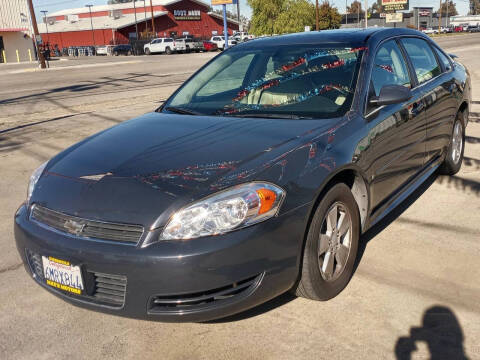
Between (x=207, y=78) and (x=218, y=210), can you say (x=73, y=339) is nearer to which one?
(x=218, y=210)

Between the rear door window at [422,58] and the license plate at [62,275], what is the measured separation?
10.5 ft

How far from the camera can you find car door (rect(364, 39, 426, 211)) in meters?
3.44

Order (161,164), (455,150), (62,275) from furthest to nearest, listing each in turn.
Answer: (455,150) < (161,164) < (62,275)

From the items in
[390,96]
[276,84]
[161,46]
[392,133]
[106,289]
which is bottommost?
[106,289]

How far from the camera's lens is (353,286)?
3.29 meters

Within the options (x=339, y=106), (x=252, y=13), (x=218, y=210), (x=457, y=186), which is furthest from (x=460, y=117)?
(x=252, y=13)

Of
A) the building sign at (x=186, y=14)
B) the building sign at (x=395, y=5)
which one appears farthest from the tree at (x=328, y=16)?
the building sign at (x=186, y=14)

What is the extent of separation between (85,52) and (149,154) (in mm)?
65302

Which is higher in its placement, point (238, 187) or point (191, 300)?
point (238, 187)

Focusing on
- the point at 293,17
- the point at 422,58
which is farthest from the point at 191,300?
the point at 293,17

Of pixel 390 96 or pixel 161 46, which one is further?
pixel 161 46

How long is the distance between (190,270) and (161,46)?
2094 inches

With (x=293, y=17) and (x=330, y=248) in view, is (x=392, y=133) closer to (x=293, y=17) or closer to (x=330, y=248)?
(x=330, y=248)

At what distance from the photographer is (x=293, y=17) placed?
53656 mm
